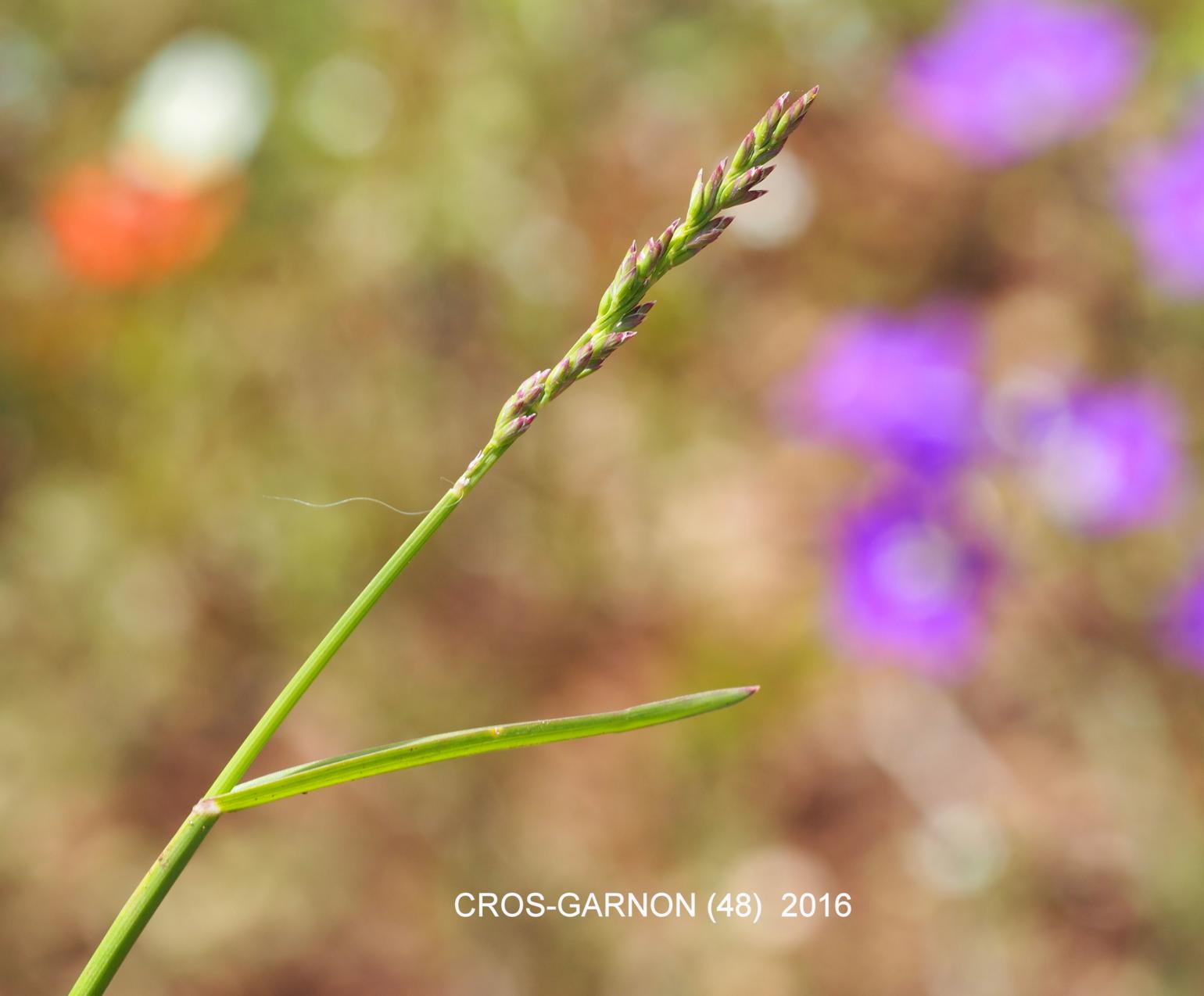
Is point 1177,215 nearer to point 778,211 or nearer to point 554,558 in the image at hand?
point 778,211

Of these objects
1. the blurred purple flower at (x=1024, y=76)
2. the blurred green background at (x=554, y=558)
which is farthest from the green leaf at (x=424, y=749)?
the blurred purple flower at (x=1024, y=76)

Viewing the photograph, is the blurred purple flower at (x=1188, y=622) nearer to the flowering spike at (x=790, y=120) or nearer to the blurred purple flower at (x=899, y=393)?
the blurred purple flower at (x=899, y=393)

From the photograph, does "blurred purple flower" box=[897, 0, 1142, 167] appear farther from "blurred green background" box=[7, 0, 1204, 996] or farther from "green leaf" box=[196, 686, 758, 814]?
"green leaf" box=[196, 686, 758, 814]

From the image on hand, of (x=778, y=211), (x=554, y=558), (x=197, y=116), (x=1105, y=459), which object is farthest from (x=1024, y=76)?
(x=197, y=116)

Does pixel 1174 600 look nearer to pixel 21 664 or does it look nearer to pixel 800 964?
pixel 800 964

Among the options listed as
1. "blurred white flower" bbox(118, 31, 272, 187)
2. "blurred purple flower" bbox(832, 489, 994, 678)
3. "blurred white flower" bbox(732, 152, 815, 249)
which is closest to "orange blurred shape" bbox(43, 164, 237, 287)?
"blurred white flower" bbox(118, 31, 272, 187)
